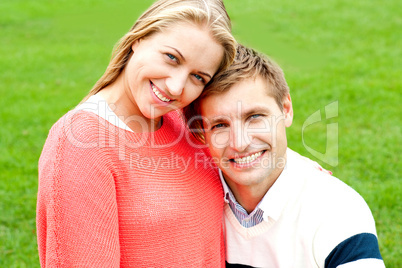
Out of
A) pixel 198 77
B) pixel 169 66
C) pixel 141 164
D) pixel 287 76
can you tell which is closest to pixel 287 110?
pixel 198 77

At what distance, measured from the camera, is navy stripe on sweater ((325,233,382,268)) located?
82.9 inches

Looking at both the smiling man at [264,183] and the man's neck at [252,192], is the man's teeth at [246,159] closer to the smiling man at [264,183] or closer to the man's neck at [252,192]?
the smiling man at [264,183]

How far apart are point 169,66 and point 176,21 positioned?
19 cm

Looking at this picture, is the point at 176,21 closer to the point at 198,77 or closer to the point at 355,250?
the point at 198,77

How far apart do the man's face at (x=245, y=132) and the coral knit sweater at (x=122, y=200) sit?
5.9 inches

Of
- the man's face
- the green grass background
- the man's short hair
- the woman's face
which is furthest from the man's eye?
the green grass background

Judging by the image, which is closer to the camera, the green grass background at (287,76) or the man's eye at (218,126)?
the man's eye at (218,126)

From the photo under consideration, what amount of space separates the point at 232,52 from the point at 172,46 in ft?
1.02

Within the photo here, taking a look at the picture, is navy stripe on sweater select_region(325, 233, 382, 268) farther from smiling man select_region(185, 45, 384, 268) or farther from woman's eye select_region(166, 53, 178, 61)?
woman's eye select_region(166, 53, 178, 61)

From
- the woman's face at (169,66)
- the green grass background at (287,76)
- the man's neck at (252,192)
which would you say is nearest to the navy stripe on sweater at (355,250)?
the man's neck at (252,192)

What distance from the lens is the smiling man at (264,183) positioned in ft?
7.45

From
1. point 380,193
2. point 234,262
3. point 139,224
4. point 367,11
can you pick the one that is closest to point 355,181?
point 380,193

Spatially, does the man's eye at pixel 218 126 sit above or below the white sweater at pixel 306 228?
above

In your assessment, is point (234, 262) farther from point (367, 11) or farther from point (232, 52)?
point (367, 11)
